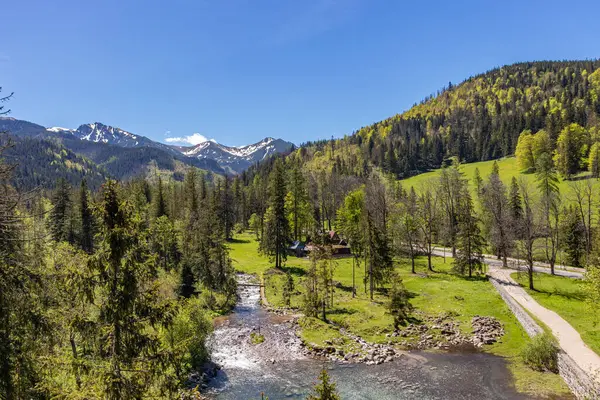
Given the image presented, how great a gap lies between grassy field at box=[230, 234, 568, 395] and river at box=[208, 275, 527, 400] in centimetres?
185

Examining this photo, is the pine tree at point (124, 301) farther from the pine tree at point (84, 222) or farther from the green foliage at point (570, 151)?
the green foliage at point (570, 151)

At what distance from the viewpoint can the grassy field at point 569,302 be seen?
28188 millimetres

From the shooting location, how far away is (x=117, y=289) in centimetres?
1162

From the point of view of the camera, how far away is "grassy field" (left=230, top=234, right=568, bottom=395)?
91.3ft

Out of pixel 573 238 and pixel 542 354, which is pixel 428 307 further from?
pixel 573 238

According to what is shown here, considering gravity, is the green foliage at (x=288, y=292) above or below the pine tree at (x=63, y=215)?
below

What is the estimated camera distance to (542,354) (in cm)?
2698

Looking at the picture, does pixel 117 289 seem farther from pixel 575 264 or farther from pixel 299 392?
pixel 575 264

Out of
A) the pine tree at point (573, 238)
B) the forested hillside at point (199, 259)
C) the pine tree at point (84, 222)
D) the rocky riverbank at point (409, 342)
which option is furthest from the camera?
the pine tree at point (84, 222)

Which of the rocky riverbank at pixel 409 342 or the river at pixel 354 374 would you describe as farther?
the rocky riverbank at pixel 409 342

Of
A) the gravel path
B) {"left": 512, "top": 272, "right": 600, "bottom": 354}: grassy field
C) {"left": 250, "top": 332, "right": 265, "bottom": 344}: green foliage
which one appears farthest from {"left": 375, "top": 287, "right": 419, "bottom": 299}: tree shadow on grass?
{"left": 250, "top": 332, "right": 265, "bottom": 344}: green foliage

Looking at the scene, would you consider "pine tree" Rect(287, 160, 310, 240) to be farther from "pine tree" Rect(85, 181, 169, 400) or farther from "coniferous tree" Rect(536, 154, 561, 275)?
"pine tree" Rect(85, 181, 169, 400)

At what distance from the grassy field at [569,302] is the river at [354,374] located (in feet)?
23.5

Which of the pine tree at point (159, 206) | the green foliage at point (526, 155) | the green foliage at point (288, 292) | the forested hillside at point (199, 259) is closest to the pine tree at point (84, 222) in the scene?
the forested hillside at point (199, 259)
